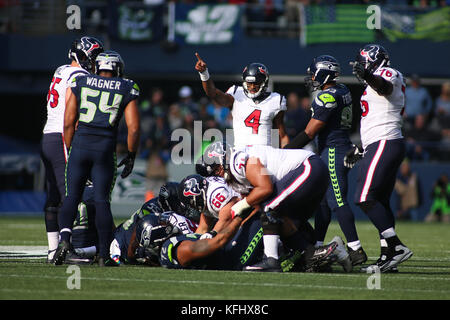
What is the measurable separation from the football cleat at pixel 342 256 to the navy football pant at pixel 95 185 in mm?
2015

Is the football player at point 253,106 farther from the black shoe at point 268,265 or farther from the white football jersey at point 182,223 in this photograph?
the black shoe at point 268,265

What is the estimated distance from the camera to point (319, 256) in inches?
282

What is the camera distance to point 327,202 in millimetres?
8258

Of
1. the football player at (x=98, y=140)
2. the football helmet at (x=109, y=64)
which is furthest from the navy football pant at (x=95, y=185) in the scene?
the football helmet at (x=109, y=64)

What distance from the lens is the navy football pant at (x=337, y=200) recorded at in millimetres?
7863

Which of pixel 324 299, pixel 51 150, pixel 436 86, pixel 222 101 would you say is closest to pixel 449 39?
pixel 436 86

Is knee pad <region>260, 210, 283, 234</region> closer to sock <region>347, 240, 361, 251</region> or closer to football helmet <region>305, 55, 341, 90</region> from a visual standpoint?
sock <region>347, 240, 361, 251</region>

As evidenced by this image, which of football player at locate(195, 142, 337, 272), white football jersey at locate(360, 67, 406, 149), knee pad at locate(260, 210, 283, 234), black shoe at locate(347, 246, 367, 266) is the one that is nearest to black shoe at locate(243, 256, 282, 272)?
football player at locate(195, 142, 337, 272)

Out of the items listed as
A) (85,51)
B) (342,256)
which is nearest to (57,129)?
(85,51)

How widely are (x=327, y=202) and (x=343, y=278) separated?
1530 millimetres

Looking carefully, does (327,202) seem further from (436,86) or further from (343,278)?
(436,86)

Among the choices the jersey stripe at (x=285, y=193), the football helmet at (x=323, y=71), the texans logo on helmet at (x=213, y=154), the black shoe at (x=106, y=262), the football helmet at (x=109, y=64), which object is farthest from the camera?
the football helmet at (x=323, y=71)

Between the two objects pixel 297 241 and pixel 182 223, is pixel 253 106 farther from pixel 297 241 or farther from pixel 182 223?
pixel 297 241
